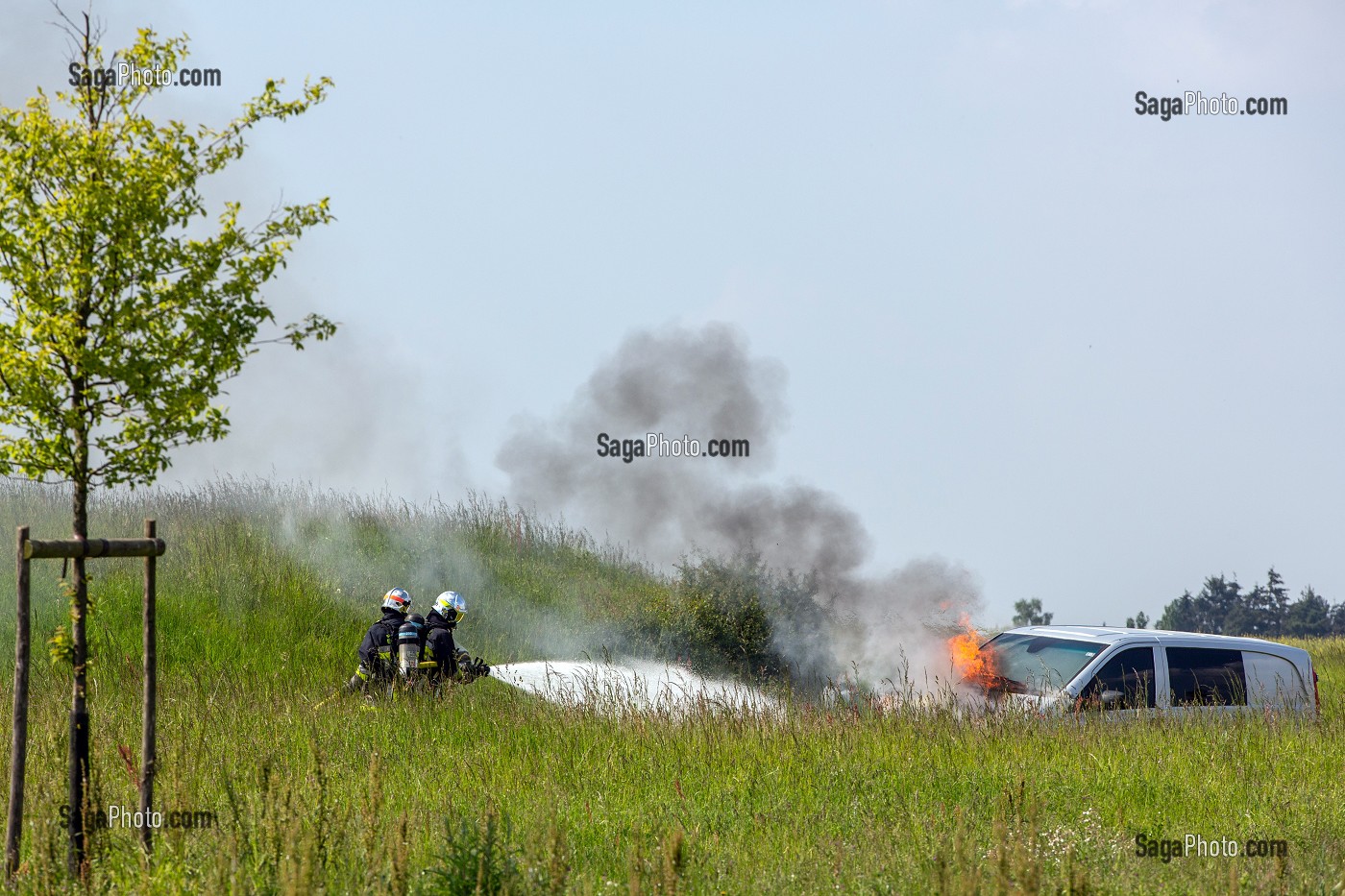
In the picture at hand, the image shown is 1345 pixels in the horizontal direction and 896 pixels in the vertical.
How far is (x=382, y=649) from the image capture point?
10875mm

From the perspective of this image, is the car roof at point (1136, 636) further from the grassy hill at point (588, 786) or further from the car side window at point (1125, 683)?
the grassy hill at point (588, 786)

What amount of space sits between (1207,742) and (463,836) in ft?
21.1

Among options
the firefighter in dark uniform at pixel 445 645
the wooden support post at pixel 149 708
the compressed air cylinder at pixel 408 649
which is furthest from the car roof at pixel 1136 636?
the wooden support post at pixel 149 708

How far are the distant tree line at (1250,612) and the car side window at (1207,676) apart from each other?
165 ft

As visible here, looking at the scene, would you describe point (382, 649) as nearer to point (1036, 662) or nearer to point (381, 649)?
point (381, 649)

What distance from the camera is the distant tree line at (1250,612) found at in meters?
59.9

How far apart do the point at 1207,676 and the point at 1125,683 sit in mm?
1012

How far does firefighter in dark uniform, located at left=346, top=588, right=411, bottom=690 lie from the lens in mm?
10836

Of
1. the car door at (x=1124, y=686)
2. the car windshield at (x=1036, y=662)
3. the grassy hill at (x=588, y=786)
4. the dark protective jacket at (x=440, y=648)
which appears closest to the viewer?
the grassy hill at (x=588, y=786)

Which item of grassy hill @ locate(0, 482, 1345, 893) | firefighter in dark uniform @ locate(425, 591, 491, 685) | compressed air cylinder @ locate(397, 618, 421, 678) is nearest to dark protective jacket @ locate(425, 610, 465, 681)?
firefighter in dark uniform @ locate(425, 591, 491, 685)

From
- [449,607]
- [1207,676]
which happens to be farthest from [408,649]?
[1207,676]

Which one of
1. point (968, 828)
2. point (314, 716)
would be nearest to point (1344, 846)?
point (968, 828)

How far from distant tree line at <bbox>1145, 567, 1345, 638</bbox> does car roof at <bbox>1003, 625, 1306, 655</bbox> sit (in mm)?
50134

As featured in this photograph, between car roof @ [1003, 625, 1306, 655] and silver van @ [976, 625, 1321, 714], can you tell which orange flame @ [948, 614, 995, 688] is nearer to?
silver van @ [976, 625, 1321, 714]
